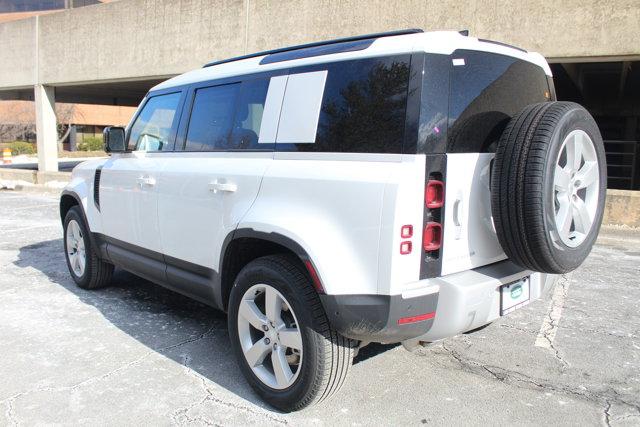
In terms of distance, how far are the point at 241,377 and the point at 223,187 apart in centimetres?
124

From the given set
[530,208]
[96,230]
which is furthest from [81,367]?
[530,208]

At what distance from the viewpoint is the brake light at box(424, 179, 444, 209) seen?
2.50 m

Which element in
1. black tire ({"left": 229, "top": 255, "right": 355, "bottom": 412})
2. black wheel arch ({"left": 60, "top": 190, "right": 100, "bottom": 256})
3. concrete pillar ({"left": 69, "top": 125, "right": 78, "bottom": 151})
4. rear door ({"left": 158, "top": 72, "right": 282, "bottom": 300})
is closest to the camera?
black tire ({"left": 229, "top": 255, "right": 355, "bottom": 412})

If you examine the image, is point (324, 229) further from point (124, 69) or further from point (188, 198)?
point (124, 69)

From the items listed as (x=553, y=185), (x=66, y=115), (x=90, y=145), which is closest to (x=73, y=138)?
(x=90, y=145)

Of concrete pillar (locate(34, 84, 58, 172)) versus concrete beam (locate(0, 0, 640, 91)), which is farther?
concrete pillar (locate(34, 84, 58, 172))

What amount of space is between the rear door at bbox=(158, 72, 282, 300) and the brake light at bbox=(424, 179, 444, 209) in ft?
3.29

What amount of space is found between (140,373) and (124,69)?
13.0 m

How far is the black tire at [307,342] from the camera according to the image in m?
2.68

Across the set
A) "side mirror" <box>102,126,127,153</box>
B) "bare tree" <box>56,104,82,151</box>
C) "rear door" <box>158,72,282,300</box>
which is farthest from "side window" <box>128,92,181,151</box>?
"bare tree" <box>56,104,82,151</box>

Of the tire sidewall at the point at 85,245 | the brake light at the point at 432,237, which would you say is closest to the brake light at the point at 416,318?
the brake light at the point at 432,237

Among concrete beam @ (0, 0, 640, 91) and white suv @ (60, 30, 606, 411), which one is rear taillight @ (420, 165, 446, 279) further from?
concrete beam @ (0, 0, 640, 91)

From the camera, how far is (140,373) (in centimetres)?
342

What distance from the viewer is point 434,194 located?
2529 mm
